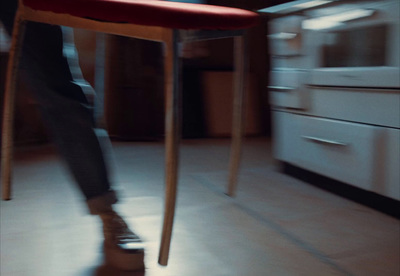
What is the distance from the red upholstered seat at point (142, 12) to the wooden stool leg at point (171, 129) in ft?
0.13

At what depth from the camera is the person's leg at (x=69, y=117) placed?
924 mm

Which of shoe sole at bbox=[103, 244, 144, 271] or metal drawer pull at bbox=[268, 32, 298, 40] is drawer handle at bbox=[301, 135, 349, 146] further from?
shoe sole at bbox=[103, 244, 144, 271]

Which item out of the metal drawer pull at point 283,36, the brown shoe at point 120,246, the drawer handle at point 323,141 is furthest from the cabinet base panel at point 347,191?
the brown shoe at point 120,246

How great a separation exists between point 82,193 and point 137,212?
1.29ft

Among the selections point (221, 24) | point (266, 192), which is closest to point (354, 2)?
point (266, 192)

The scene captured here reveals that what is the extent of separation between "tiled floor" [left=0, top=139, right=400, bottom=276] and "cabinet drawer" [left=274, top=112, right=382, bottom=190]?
0.28ft

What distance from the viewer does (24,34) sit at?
923mm

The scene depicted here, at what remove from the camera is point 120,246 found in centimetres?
95

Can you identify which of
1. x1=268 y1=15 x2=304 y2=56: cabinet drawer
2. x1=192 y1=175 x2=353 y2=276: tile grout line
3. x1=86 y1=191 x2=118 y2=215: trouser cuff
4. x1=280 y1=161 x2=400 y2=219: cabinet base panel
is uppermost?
x1=268 y1=15 x2=304 y2=56: cabinet drawer

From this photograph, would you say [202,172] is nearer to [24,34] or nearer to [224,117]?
[224,117]

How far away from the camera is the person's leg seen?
0.92 m

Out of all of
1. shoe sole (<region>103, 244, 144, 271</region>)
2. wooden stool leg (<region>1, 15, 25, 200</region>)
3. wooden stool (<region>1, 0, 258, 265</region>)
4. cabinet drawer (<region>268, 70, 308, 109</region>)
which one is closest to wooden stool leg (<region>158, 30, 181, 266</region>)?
wooden stool (<region>1, 0, 258, 265</region>)

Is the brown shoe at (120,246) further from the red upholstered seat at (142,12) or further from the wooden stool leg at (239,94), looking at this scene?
the red upholstered seat at (142,12)

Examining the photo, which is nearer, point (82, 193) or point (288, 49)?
point (82, 193)
